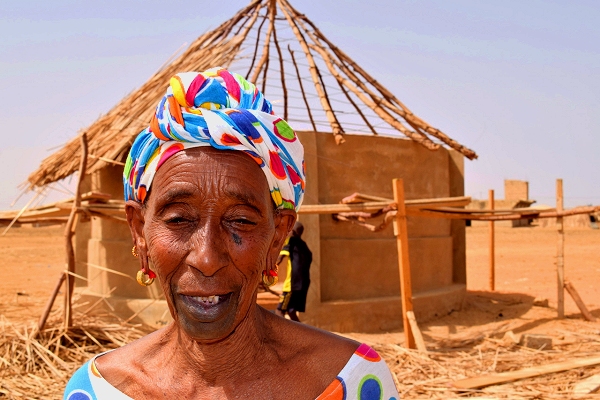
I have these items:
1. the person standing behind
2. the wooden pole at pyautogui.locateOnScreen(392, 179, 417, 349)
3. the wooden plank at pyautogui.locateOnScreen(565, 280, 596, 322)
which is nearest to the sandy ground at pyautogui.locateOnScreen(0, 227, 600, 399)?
the wooden plank at pyautogui.locateOnScreen(565, 280, 596, 322)

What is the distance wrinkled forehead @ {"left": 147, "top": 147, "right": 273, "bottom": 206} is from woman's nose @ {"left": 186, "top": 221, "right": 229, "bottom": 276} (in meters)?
Answer: 0.09

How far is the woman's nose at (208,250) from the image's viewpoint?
138 centimetres

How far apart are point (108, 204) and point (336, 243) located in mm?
3049

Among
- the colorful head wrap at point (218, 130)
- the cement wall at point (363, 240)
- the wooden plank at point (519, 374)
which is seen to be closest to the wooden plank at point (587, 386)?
the wooden plank at point (519, 374)

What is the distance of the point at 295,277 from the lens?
683 cm

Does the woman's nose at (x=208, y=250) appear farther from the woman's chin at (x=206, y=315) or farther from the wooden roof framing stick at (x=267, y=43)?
the wooden roof framing stick at (x=267, y=43)

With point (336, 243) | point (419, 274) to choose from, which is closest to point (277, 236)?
point (336, 243)

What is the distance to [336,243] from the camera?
8.00 m

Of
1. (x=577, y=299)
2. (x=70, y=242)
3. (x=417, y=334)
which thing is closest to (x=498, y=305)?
(x=577, y=299)

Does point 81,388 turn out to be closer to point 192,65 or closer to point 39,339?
point 39,339

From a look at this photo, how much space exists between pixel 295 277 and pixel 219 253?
5484 mm

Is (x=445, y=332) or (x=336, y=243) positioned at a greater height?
(x=336, y=243)

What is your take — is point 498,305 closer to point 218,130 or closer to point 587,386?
point 587,386

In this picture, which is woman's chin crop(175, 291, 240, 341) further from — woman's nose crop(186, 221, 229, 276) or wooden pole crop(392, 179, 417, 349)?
wooden pole crop(392, 179, 417, 349)
